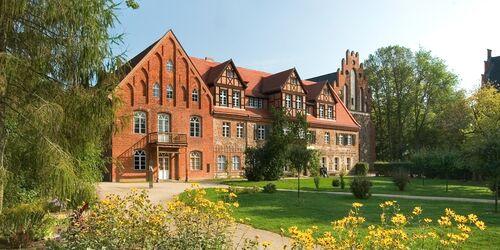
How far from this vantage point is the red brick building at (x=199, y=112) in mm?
35594

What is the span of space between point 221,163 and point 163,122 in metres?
6.66

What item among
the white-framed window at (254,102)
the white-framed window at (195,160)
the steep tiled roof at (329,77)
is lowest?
the white-framed window at (195,160)

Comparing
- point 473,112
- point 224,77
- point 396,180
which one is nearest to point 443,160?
point 396,180

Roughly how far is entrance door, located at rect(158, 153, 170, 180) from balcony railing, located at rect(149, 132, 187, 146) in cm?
122

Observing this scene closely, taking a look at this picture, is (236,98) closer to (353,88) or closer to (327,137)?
(327,137)

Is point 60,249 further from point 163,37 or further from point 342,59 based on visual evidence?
point 342,59

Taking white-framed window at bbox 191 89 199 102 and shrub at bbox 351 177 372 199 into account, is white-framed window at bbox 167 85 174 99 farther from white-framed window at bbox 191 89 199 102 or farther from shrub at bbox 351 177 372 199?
shrub at bbox 351 177 372 199

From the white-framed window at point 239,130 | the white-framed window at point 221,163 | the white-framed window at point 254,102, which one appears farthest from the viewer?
the white-framed window at point 254,102

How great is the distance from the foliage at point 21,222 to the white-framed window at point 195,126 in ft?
98.2

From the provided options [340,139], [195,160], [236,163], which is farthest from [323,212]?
[340,139]

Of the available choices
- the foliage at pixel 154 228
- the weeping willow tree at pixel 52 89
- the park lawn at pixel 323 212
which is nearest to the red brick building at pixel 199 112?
the park lawn at pixel 323 212

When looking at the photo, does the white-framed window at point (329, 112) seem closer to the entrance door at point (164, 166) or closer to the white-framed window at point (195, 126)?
the white-framed window at point (195, 126)

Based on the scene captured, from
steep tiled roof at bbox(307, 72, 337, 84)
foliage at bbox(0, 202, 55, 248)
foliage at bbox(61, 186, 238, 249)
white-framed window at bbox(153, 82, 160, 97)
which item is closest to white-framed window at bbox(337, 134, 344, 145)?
steep tiled roof at bbox(307, 72, 337, 84)

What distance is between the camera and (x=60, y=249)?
6.46 metres
